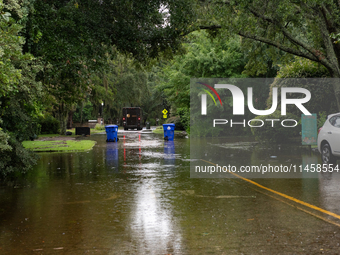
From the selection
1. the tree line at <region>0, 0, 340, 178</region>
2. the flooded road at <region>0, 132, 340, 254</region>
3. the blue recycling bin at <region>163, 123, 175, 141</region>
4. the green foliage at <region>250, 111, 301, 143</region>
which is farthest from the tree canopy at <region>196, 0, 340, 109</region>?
the blue recycling bin at <region>163, 123, 175, 141</region>

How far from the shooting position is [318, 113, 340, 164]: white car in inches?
Result: 558

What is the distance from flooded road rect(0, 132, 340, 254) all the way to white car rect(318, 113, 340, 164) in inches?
88.9

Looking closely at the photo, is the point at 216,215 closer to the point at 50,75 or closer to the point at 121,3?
the point at 50,75

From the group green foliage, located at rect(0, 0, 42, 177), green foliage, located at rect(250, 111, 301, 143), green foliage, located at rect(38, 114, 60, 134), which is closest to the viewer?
green foliage, located at rect(0, 0, 42, 177)

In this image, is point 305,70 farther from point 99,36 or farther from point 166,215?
point 166,215

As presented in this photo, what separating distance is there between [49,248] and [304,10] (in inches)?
716

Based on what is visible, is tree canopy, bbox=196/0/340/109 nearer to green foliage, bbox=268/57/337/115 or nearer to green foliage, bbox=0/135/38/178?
green foliage, bbox=268/57/337/115

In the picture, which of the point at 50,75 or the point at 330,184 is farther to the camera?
the point at 50,75

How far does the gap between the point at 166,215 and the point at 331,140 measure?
8.93 m

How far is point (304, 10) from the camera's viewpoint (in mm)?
20219

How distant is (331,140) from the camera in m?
14.5

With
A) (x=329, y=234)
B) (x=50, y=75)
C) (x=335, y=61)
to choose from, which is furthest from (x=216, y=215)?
(x=335, y=61)

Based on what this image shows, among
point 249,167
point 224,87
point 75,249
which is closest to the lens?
point 75,249

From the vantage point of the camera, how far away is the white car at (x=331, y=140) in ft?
46.5
